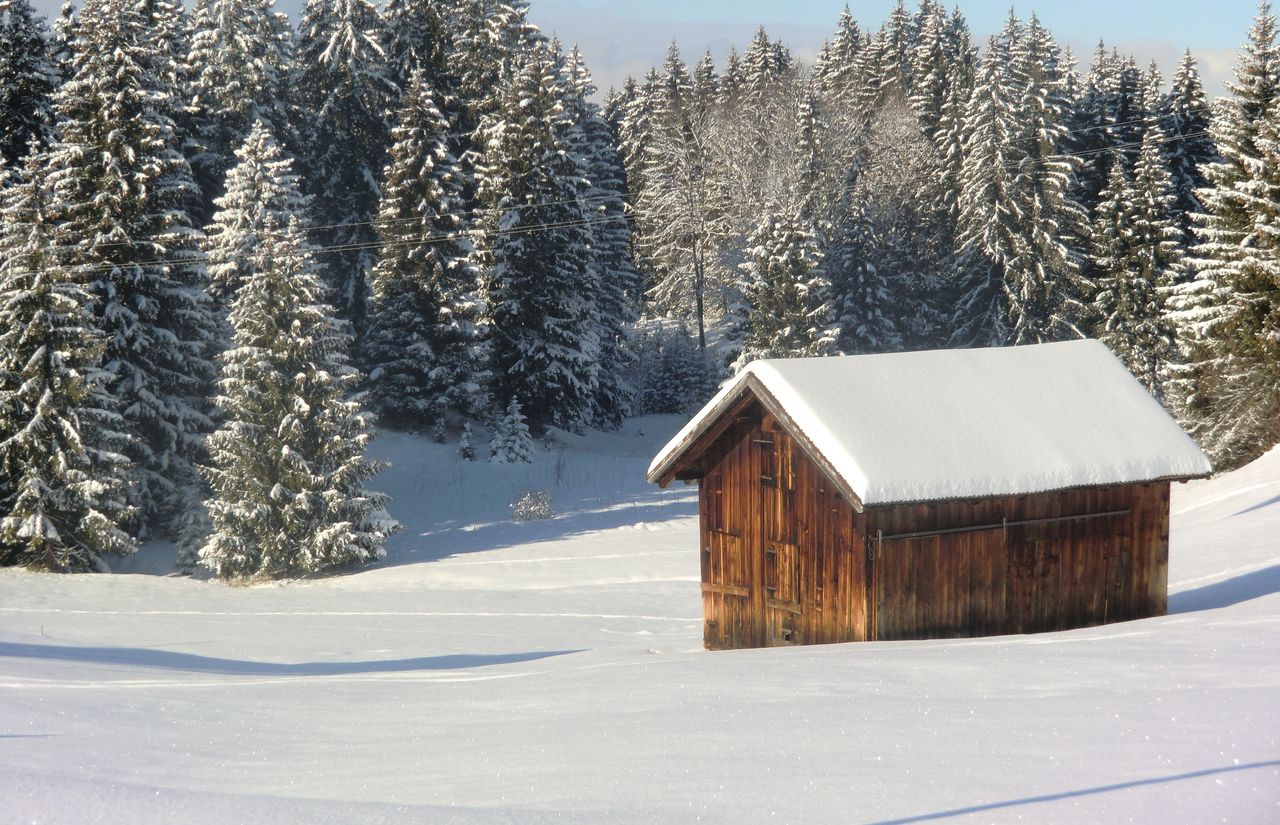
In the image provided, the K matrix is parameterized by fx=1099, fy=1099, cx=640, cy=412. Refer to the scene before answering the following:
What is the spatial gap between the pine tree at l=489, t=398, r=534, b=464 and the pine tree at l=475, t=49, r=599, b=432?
2796 millimetres

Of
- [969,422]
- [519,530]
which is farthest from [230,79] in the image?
[969,422]

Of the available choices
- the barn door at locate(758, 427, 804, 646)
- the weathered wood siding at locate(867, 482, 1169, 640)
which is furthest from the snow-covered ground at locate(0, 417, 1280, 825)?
the barn door at locate(758, 427, 804, 646)

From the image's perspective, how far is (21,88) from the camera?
37.9 metres

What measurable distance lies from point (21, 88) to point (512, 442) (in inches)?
833

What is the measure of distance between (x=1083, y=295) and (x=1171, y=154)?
1446cm

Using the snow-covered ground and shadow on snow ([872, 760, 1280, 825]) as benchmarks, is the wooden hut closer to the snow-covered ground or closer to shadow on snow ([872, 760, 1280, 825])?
the snow-covered ground

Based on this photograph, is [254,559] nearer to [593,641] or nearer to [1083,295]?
[593,641]

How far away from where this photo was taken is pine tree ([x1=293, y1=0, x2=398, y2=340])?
49000 millimetres

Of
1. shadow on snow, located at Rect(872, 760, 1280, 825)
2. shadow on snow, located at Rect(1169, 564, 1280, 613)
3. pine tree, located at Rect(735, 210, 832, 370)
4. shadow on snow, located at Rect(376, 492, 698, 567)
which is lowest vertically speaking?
shadow on snow, located at Rect(376, 492, 698, 567)

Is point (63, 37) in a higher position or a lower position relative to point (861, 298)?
higher

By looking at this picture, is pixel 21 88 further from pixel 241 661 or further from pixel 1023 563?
pixel 1023 563

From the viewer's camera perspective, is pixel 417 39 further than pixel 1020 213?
Yes

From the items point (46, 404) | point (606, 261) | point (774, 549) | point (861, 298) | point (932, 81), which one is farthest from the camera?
point (932, 81)

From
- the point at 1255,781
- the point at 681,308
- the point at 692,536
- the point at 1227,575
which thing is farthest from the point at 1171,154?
the point at 1255,781
